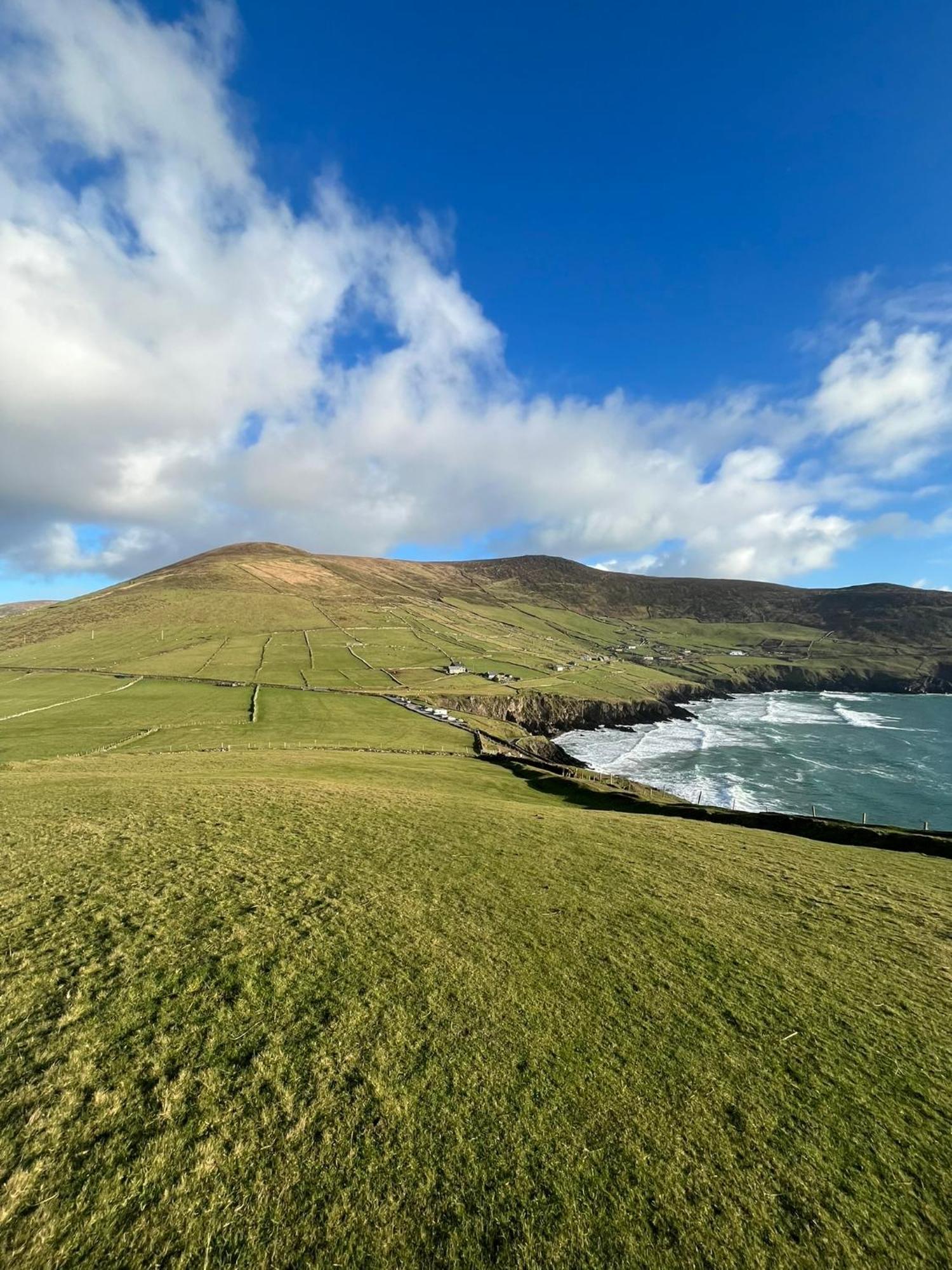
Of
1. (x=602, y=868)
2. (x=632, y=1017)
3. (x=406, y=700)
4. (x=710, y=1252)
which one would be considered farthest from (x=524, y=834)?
(x=406, y=700)

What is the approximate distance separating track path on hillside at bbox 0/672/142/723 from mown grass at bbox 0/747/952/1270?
62339 millimetres

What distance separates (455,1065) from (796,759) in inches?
3667

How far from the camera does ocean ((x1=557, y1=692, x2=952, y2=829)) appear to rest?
6181cm

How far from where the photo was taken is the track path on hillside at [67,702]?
Answer: 64.2m

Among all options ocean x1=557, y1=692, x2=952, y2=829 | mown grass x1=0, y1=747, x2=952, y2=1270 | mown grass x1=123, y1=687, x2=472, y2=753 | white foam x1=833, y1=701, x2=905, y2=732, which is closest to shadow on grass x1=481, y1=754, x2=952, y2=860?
mown grass x1=0, y1=747, x2=952, y2=1270

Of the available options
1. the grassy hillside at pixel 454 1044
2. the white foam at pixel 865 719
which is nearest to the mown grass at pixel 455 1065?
the grassy hillside at pixel 454 1044

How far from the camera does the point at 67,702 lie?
7294 centimetres

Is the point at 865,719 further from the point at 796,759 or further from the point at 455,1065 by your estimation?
the point at 455,1065

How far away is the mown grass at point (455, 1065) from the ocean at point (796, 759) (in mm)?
50198

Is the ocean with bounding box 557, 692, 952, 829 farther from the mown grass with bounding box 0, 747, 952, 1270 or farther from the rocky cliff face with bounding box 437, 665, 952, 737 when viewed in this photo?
the mown grass with bounding box 0, 747, 952, 1270

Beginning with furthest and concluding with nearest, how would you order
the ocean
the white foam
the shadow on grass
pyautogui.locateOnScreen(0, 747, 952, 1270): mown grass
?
the white foam
the ocean
the shadow on grass
pyautogui.locateOnScreen(0, 747, 952, 1270): mown grass

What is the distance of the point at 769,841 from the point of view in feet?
80.2

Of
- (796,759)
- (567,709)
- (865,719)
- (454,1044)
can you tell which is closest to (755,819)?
(454,1044)

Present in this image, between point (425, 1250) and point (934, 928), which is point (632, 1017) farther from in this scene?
point (934, 928)
